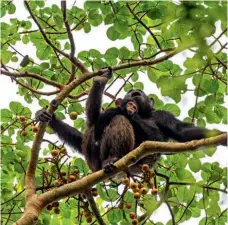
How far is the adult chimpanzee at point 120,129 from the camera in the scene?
487cm

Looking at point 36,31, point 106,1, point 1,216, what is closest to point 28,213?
point 1,216

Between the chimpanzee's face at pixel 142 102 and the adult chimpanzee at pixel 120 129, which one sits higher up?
the chimpanzee's face at pixel 142 102

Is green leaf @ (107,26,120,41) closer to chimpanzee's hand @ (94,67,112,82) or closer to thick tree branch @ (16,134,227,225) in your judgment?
chimpanzee's hand @ (94,67,112,82)

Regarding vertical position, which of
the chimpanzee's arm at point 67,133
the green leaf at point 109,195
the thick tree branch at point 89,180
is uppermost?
the chimpanzee's arm at point 67,133

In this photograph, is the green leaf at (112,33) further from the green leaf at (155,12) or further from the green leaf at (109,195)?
the green leaf at (109,195)

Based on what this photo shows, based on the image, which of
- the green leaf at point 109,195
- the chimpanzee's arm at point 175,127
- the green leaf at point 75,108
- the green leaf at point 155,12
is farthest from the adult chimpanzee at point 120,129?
the green leaf at point 155,12

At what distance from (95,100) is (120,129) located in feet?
1.90

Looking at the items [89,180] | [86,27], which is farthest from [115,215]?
[86,27]

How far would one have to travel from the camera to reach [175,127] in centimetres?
546

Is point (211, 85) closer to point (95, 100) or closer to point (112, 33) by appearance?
point (112, 33)

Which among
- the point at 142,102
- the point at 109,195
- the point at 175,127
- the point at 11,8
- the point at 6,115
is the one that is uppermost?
the point at 11,8

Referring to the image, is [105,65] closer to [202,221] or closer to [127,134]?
[127,134]

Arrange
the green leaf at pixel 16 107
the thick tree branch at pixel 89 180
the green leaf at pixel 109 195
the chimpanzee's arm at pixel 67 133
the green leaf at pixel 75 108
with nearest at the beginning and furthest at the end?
1. the thick tree branch at pixel 89 180
2. the green leaf at pixel 109 195
3. the green leaf at pixel 16 107
4. the green leaf at pixel 75 108
5. the chimpanzee's arm at pixel 67 133

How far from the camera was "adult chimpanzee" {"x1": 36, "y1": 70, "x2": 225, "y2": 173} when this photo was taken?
4.87 meters
